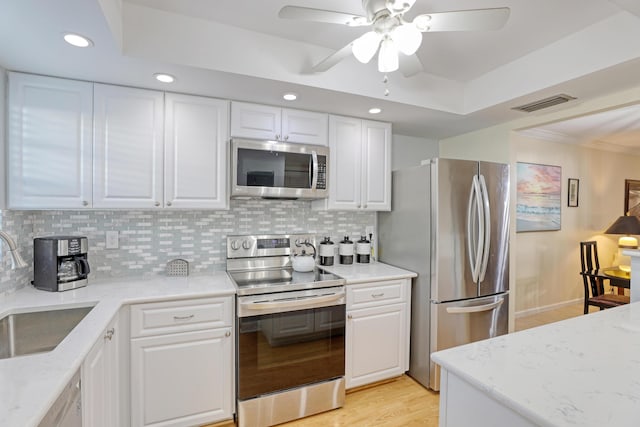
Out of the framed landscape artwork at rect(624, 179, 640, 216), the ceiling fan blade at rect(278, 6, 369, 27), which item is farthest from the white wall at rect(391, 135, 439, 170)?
the framed landscape artwork at rect(624, 179, 640, 216)

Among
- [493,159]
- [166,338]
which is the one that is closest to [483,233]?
[493,159]

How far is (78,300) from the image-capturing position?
66.0 inches

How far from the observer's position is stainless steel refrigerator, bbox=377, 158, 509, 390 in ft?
7.77

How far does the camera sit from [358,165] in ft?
8.82

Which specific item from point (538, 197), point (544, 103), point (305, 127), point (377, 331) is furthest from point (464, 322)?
point (538, 197)

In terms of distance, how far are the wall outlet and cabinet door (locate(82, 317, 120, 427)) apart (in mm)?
755

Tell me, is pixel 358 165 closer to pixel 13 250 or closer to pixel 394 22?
pixel 394 22

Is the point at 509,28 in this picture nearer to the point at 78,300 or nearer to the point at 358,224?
the point at 358,224

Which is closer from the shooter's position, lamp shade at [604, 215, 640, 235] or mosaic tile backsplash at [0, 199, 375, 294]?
mosaic tile backsplash at [0, 199, 375, 294]

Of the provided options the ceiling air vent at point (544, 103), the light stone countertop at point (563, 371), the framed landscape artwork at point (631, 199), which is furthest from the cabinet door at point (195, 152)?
the framed landscape artwork at point (631, 199)

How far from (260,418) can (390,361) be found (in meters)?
1.08

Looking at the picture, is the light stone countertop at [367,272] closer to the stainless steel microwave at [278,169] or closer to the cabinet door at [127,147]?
the stainless steel microwave at [278,169]

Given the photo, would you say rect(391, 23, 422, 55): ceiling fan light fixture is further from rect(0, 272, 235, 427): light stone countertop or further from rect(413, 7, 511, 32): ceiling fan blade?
rect(0, 272, 235, 427): light stone countertop

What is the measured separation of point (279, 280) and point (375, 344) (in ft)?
3.01
